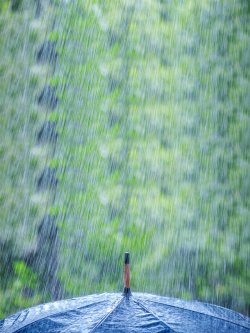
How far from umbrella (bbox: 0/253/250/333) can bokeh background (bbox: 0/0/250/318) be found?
2.84 m

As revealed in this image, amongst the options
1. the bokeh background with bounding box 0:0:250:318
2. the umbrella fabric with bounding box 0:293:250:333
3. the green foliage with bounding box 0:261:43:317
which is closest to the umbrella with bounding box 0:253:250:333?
the umbrella fabric with bounding box 0:293:250:333

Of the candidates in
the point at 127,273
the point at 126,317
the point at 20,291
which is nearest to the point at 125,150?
the point at 20,291

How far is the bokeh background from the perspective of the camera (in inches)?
201

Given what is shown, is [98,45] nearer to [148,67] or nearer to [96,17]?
[96,17]

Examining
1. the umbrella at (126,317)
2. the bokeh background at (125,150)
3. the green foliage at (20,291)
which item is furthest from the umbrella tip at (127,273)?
the green foliage at (20,291)

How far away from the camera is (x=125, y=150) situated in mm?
5375

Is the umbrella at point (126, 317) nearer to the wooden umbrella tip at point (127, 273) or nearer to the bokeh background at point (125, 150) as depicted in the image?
the wooden umbrella tip at point (127, 273)

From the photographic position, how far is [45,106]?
559cm

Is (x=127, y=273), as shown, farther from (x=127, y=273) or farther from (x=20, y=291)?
(x=20, y=291)

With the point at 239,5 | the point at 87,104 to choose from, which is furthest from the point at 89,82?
the point at 239,5

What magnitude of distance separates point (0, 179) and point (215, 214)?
3.34 meters

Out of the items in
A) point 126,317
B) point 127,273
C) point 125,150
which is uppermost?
point 125,150

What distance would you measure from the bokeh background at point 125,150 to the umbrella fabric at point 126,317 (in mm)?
2843

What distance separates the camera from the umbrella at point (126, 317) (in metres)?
1.89
